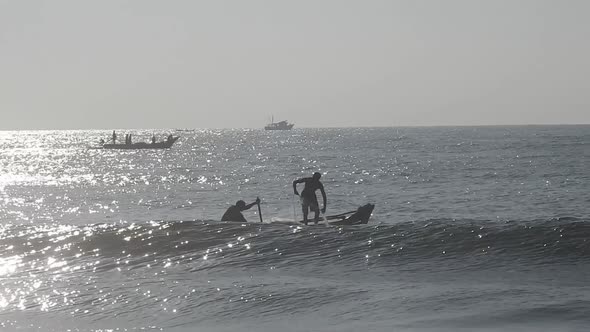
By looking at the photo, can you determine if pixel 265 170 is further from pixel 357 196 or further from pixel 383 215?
pixel 383 215

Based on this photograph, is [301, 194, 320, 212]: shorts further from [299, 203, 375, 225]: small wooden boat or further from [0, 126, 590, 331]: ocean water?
[0, 126, 590, 331]: ocean water

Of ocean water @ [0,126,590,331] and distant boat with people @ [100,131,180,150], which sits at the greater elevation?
distant boat with people @ [100,131,180,150]

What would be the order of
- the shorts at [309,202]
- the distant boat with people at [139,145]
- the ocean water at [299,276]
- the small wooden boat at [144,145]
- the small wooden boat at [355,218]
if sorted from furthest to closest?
the small wooden boat at [144,145] → the distant boat with people at [139,145] → the small wooden boat at [355,218] → the shorts at [309,202] → the ocean water at [299,276]

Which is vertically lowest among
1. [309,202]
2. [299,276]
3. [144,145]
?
[299,276]

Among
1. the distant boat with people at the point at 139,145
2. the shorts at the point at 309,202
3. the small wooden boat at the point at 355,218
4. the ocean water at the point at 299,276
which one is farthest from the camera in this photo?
the distant boat with people at the point at 139,145

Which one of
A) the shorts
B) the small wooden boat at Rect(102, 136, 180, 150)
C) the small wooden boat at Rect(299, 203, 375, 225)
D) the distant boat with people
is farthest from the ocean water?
the small wooden boat at Rect(102, 136, 180, 150)

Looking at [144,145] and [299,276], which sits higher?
[144,145]

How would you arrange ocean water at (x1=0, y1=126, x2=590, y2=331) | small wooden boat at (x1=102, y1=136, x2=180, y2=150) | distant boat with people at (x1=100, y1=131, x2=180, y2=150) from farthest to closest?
small wooden boat at (x1=102, y1=136, x2=180, y2=150) < distant boat with people at (x1=100, y1=131, x2=180, y2=150) < ocean water at (x1=0, y1=126, x2=590, y2=331)

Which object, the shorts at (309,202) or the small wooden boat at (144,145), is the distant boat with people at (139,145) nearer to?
the small wooden boat at (144,145)

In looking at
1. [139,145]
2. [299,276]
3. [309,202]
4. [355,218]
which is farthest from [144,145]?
[299,276]

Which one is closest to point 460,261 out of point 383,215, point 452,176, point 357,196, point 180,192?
point 383,215

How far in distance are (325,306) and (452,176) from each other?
4248 centimetres

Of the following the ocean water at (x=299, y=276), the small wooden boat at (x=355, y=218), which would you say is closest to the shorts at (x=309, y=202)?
the small wooden boat at (x=355, y=218)

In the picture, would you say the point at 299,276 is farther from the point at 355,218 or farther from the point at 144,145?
the point at 144,145
